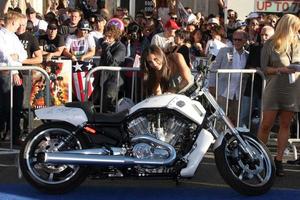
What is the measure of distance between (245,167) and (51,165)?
1.89 metres

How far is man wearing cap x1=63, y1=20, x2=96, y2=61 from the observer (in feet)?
35.7

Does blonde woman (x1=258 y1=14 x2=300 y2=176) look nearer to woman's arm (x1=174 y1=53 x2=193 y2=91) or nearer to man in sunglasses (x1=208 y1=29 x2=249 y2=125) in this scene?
woman's arm (x1=174 y1=53 x2=193 y2=91)

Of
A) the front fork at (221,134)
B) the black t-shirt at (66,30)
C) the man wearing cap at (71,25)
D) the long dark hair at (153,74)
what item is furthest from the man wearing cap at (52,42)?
the front fork at (221,134)

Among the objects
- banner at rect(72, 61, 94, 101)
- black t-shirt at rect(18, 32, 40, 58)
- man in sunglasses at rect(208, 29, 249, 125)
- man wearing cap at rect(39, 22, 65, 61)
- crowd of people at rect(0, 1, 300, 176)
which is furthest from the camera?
man wearing cap at rect(39, 22, 65, 61)

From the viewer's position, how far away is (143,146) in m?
6.36

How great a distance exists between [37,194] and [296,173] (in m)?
2.97

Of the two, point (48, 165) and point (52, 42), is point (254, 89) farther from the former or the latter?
point (52, 42)

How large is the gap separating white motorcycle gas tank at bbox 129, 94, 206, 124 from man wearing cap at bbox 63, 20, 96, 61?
14.7 ft

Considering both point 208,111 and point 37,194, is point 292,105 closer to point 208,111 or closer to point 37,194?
point 208,111

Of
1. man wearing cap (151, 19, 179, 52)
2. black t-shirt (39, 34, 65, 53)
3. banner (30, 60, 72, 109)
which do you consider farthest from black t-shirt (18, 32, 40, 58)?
man wearing cap (151, 19, 179, 52)

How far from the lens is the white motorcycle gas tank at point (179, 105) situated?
6.33 metres

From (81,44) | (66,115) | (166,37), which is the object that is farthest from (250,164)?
(81,44)

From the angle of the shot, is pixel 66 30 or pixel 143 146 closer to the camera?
pixel 143 146

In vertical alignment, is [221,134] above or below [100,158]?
above
